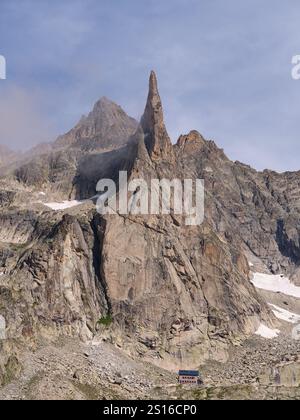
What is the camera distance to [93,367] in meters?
190

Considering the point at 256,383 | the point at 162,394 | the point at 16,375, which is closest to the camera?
the point at 16,375

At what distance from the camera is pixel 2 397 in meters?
163

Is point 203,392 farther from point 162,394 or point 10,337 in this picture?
point 10,337

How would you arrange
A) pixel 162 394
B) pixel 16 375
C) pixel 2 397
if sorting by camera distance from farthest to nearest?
pixel 162 394 < pixel 16 375 < pixel 2 397

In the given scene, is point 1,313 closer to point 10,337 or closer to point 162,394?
point 10,337

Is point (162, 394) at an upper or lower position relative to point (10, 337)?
lower

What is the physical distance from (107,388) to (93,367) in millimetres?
11360

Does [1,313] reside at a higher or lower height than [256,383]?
higher
